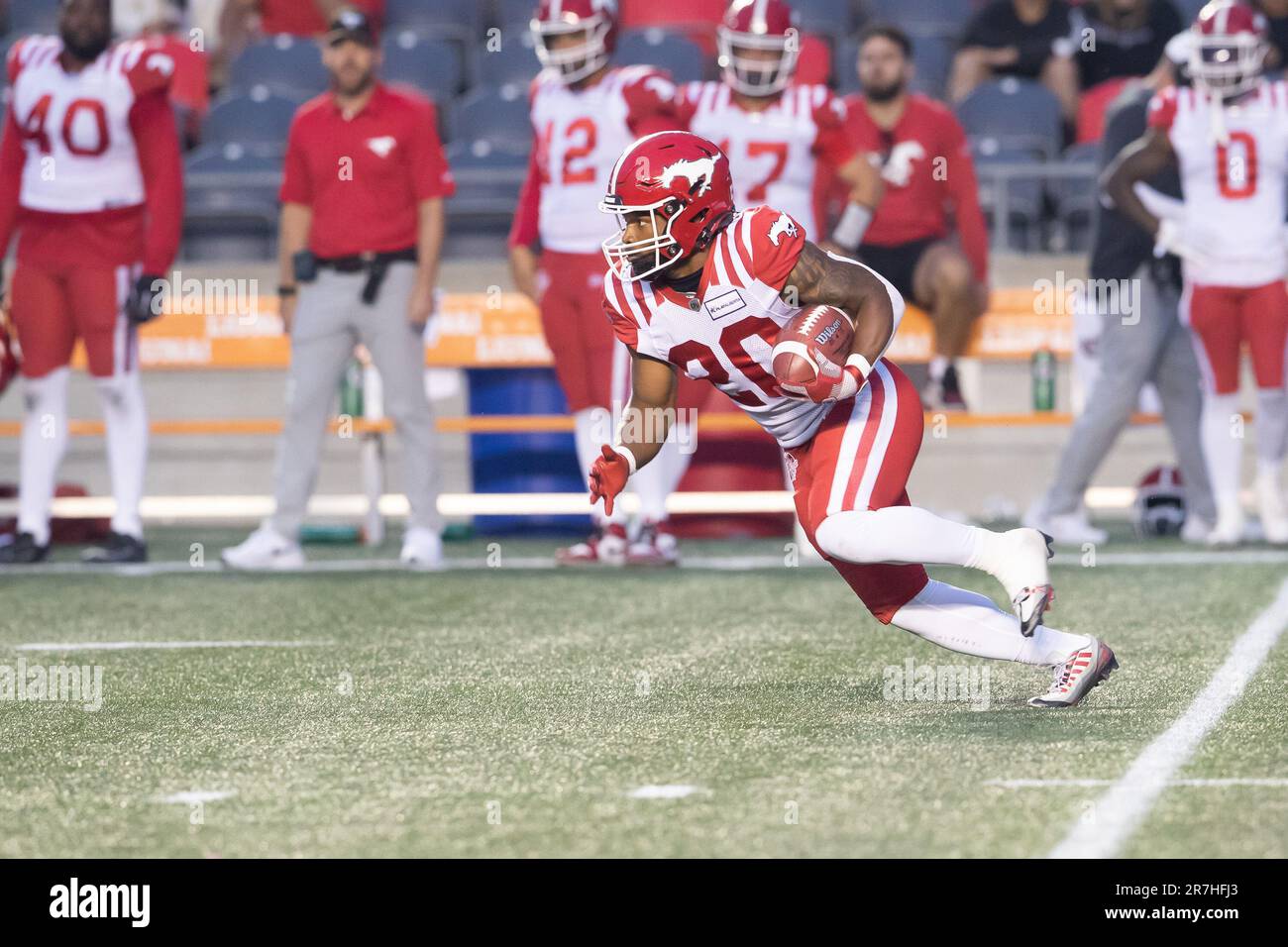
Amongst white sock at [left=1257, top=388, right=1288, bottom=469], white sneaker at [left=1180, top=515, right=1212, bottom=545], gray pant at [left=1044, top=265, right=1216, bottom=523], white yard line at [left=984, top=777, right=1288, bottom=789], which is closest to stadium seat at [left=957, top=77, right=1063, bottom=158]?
gray pant at [left=1044, top=265, right=1216, bottom=523]

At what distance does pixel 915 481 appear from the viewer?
34.9 feet

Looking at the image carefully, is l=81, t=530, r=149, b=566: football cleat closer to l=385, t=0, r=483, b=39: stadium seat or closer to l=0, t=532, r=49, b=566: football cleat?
l=0, t=532, r=49, b=566: football cleat

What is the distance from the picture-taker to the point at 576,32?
8312mm

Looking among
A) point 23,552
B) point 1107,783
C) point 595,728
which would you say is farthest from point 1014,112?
point 1107,783

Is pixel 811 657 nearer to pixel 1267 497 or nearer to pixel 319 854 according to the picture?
pixel 319 854

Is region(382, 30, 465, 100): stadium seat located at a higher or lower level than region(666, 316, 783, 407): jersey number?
higher

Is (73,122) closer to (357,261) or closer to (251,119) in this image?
(357,261)

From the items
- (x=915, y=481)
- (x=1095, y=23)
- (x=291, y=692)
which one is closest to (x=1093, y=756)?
(x=291, y=692)

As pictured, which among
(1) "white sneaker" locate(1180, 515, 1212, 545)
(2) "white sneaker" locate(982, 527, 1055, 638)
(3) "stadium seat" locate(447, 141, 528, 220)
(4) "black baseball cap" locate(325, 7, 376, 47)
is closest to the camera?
(2) "white sneaker" locate(982, 527, 1055, 638)

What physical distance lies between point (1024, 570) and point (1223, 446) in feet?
14.2

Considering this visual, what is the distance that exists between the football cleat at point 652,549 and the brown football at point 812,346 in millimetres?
3630

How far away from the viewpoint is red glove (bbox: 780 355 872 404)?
4.51 m

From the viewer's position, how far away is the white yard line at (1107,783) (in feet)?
13.1

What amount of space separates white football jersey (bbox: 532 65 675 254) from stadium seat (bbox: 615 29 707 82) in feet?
10.3
